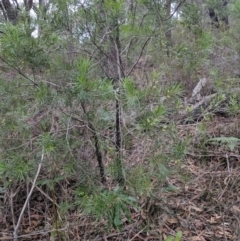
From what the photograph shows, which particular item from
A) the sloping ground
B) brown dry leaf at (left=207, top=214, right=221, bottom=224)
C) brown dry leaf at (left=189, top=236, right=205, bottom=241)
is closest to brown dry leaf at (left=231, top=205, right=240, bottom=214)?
the sloping ground

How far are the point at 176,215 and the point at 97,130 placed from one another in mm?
1110

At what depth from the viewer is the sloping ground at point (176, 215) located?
276 centimetres

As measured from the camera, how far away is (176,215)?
2988mm

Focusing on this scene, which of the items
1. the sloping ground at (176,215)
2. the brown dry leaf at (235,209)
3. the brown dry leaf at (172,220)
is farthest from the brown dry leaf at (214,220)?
the brown dry leaf at (172,220)

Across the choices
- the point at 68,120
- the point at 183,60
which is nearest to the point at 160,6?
the point at 183,60

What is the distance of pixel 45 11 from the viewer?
2.63 metres

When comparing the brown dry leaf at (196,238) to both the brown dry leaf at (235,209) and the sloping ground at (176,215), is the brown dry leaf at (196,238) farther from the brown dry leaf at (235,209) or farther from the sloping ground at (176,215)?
the brown dry leaf at (235,209)

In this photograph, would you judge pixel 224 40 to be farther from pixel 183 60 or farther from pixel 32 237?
pixel 32 237

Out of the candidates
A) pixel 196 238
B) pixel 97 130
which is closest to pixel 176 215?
pixel 196 238

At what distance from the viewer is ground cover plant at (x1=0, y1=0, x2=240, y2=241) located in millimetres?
2209

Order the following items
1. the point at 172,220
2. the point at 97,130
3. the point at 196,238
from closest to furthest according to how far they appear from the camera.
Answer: the point at 97,130 → the point at 196,238 → the point at 172,220

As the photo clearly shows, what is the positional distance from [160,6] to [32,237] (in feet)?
6.69

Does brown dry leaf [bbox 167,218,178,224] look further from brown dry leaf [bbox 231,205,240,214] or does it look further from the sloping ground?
brown dry leaf [bbox 231,205,240,214]

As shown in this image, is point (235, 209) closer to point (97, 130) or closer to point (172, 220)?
point (172, 220)
